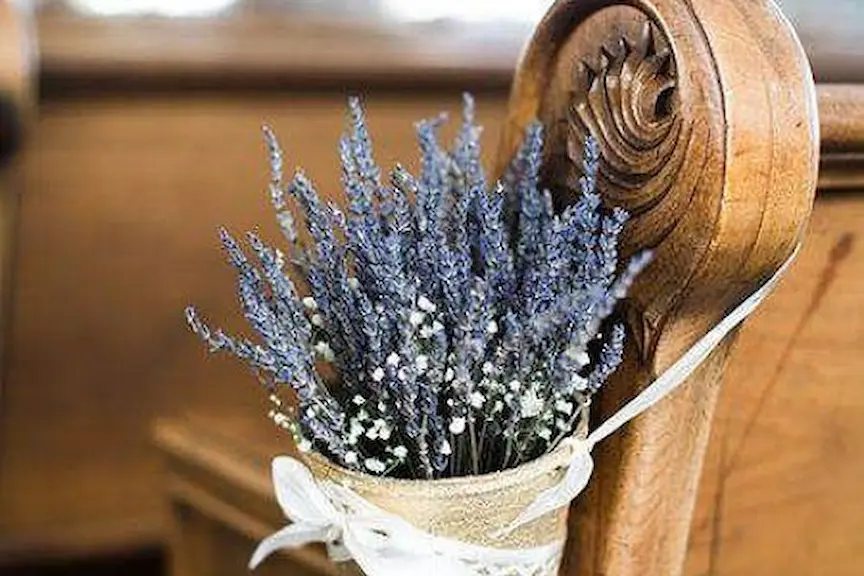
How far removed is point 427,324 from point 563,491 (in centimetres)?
12

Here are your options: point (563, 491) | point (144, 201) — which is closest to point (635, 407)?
point (563, 491)

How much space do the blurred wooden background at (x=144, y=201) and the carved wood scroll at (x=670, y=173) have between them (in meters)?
0.90

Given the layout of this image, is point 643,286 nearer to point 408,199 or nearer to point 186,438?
point 408,199

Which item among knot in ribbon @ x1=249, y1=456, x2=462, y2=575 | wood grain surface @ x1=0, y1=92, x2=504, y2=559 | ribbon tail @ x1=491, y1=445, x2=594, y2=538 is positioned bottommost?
ribbon tail @ x1=491, y1=445, x2=594, y2=538

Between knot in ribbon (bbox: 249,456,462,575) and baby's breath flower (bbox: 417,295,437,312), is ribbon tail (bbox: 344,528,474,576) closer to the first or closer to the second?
knot in ribbon (bbox: 249,456,462,575)

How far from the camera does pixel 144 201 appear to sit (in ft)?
6.25

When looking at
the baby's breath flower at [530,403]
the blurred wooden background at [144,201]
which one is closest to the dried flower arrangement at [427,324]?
the baby's breath flower at [530,403]

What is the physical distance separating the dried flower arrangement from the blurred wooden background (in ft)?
3.07

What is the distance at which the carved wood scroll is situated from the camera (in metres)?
0.75

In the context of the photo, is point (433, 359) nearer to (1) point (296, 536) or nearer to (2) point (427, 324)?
(2) point (427, 324)

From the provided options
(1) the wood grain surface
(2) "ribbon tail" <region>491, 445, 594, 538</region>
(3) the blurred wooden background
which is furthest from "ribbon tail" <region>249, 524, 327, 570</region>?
(1) the wood grain surface

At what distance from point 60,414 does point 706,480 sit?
48.0 inches

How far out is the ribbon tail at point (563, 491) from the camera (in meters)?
0.80

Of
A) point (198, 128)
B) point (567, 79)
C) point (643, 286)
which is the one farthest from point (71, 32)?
point (643, 286)
